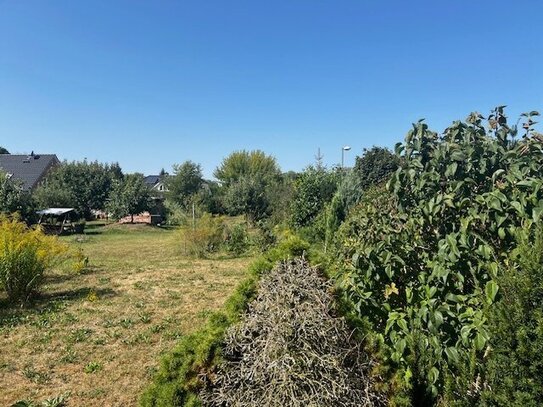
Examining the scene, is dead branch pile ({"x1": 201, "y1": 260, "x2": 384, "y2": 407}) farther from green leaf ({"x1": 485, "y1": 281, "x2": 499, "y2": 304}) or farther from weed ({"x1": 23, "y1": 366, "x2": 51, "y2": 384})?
weed ({"x1": 23, "y1": 366, "x2": 51, "y2": 384})

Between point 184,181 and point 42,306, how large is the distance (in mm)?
27884

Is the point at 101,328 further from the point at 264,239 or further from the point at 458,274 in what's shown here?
the point at 264,239

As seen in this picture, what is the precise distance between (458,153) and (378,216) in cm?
85

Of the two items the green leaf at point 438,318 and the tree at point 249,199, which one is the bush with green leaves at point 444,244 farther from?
the tree at point 249,199

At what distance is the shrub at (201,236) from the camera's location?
1403 cm

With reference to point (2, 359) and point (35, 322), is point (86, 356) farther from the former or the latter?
point (35, 322)

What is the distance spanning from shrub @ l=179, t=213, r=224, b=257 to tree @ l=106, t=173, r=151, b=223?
16.2m

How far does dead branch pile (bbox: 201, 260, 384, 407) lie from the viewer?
1893 mm

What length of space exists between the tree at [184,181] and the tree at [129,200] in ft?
13.8

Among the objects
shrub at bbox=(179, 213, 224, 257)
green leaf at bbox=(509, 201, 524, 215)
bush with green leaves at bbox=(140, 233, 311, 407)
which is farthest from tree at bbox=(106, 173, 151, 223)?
green leaf at bbox=(509, 201, 524, 215)

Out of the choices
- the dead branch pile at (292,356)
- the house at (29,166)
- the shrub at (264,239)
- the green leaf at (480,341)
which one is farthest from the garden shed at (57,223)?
the green leaf at (480,341)

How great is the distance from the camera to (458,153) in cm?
225

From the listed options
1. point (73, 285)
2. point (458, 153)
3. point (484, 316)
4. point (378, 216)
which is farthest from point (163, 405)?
point (73, 285)

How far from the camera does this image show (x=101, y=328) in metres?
5.88
